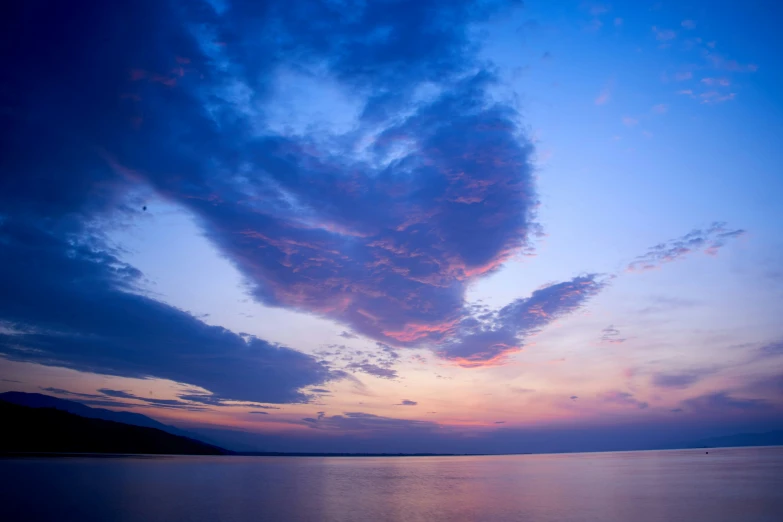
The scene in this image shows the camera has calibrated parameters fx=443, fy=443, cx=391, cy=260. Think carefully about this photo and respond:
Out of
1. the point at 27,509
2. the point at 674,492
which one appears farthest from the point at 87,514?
the point at 674,492

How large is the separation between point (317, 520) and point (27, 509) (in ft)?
60.9

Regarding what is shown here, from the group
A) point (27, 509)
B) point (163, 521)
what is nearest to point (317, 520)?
point (163, 521)

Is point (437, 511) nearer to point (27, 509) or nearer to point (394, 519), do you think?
point (394, 519)

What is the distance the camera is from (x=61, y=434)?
16188 cm

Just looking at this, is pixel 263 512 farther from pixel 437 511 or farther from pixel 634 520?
pixel 634 520

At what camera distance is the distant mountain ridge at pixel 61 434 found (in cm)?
14627

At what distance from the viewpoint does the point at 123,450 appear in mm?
180625

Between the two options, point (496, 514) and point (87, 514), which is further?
point (496, 514)

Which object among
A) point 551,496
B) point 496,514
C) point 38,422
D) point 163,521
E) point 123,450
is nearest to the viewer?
point 163,521

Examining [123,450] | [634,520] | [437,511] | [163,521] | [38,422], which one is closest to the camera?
[163,521]

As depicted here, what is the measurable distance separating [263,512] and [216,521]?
502 centimetres

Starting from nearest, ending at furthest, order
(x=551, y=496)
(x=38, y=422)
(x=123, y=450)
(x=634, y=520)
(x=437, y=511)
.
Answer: (x=634, y=520), (x=437, y=511), (x=551, y=496), (x=38, y=422), (x=123, y=450)

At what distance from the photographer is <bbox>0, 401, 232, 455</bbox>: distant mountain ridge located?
14627cm

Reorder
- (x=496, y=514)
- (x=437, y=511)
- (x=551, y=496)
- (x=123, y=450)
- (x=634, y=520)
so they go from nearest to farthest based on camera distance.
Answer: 1. (x=634, y=520)
2. (x=496, y=514)
3. (x=437, y=511)
4. (x=551, y=496)
5. (x=123, y=450)
